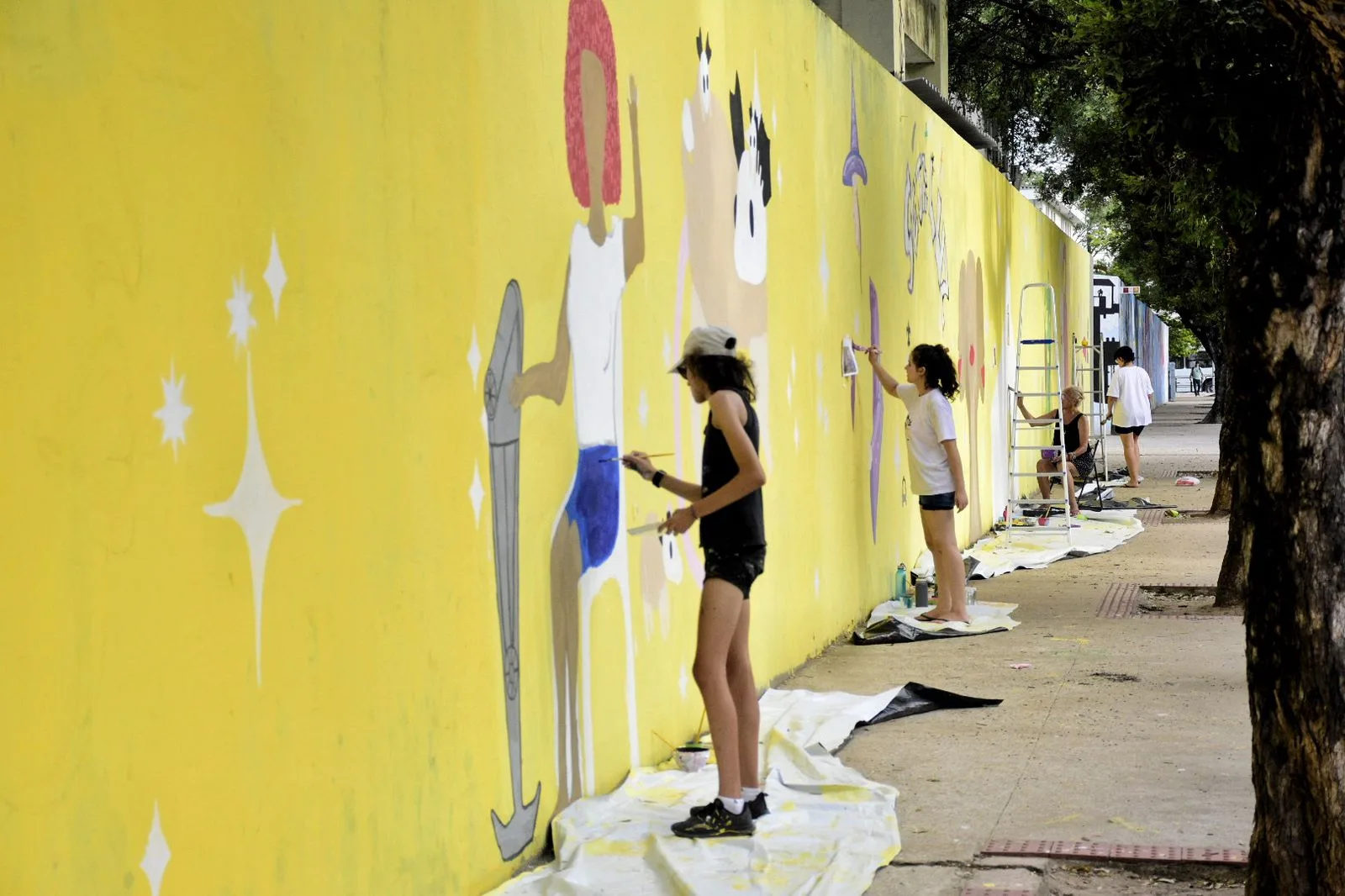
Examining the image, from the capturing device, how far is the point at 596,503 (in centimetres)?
591

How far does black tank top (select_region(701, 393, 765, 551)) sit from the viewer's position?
5.43 meters

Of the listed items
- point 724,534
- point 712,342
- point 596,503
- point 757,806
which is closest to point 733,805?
point 757,806

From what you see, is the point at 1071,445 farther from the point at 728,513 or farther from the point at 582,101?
the point at 728,513

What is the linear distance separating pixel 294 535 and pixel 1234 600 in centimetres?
850

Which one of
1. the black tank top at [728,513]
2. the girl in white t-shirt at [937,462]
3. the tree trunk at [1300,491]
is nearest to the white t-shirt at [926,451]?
the girl in white t-shirt at [937,462]

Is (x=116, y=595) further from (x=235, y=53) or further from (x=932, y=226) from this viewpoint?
(x=932, y=226)

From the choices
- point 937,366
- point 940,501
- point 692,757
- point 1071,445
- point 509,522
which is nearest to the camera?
point 509,522

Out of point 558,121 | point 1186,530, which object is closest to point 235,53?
point 558,121

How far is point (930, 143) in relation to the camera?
13.5 metres

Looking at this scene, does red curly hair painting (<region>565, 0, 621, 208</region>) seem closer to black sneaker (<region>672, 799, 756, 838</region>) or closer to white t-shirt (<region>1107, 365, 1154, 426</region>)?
black sneaker (<region>672, 799, 756, 838</region>)

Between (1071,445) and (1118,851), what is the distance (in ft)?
44.2

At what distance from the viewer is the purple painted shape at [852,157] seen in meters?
10.3

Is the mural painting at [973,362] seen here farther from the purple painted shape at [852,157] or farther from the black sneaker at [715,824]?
the black sneaker at [715,824]

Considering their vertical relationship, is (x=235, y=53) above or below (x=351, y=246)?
above
